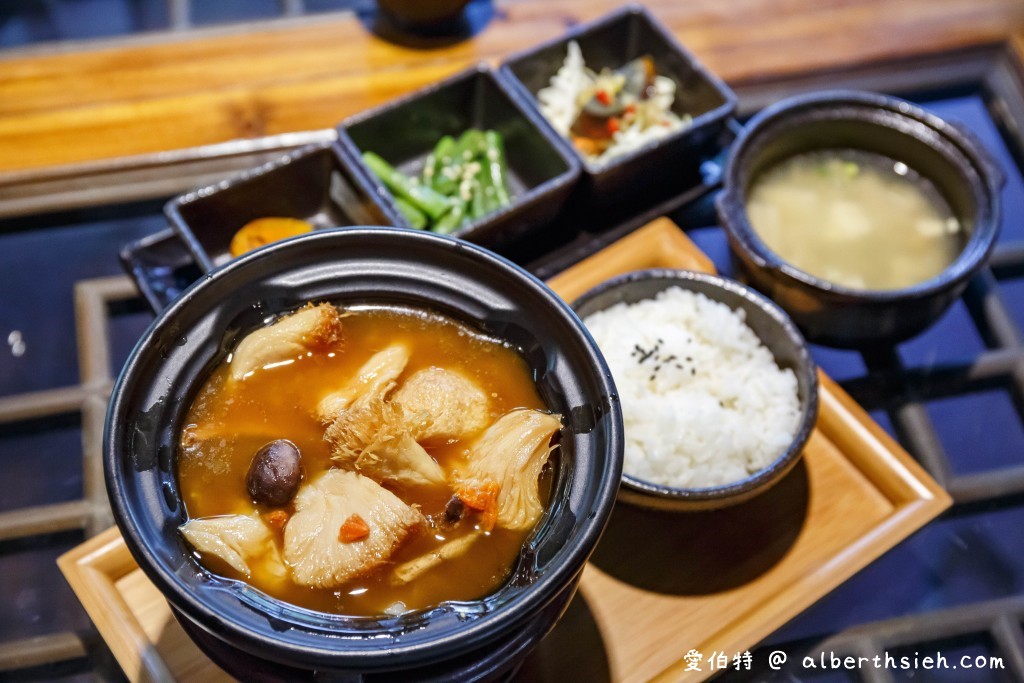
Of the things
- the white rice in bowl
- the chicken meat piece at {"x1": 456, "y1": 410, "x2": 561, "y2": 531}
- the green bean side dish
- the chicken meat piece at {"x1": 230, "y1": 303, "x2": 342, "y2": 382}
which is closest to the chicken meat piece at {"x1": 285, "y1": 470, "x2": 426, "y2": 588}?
the chicken meat piece at {"x1": 456, "y1": 410, "x2": 561, "y2": 531}

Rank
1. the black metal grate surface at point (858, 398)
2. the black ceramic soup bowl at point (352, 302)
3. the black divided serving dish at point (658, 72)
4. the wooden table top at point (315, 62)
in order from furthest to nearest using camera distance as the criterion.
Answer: the wooden table top at point (315, 62), the black divided serving dish at point (658, 72), the black metal grate surface at point (858, 398), the black ceramic soup bowl at point (352, 302)

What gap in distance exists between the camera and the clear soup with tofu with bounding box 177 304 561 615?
162 cm

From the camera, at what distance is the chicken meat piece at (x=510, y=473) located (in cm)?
169

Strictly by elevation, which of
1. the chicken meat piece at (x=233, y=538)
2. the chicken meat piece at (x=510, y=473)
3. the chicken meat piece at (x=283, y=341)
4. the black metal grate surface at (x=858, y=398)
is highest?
the chicken meat piece at (x=283, y=341)

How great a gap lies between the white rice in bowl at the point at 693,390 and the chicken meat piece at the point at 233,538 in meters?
1.03

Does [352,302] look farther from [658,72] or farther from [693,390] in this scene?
[658,72]

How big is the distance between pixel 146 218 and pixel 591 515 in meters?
2.18

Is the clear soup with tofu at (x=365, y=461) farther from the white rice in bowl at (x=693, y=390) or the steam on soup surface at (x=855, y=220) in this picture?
the steam on soup surface at (x=855, y=220)

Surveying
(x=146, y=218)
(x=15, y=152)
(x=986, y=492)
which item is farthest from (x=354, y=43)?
(x=986, y=492)

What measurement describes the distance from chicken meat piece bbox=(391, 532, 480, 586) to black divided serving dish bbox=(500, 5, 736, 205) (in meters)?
1.60

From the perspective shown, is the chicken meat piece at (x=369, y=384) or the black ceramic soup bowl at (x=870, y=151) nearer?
the chicken meat piece at (x=369, y=384)

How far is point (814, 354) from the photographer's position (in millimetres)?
2902

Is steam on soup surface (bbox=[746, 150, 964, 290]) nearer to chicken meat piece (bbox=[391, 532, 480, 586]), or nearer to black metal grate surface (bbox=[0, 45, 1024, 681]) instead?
black metal grate surface (bbox=[0, 45, 1024, 681])

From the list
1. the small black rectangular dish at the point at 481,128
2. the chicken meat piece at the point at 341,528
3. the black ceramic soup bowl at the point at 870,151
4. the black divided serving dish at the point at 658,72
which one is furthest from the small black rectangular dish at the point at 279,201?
the chicken meat piece at the point at 341,528
